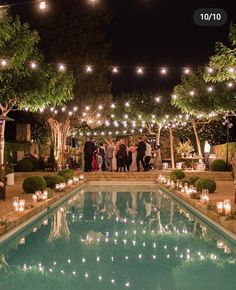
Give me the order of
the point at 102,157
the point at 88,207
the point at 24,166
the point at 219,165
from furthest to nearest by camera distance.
Result: 1. the point at 102,157
2. the point at 219,165
3. the point at 24,166
4. the point at 88,207

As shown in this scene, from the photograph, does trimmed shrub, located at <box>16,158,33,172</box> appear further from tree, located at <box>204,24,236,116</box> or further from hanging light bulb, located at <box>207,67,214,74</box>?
hanging light bulb, located at <box>207,67,214,74</box>

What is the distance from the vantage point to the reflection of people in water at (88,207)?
11.8 meters

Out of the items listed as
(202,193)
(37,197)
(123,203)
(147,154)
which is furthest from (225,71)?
(147,154)

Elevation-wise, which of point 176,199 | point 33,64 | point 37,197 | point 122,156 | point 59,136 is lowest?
point 176,199

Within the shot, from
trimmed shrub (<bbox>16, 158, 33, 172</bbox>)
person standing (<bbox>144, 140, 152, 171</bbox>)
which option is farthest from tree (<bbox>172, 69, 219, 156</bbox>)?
trimmed shrub (<bbox>16, 158, 33, 172</bbox>)

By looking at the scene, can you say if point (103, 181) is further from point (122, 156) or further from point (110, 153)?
point (110, 153)

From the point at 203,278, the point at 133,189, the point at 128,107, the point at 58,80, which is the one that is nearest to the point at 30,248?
the point at 203,278

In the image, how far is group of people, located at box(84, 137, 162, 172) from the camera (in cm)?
2406

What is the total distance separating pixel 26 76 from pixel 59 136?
1237 centimetres

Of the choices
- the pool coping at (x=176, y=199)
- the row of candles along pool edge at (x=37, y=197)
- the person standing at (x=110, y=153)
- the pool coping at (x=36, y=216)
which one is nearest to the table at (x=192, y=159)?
the person standing at (x=110, y=153)

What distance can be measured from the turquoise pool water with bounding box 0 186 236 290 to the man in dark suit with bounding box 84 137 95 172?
11.7 meters

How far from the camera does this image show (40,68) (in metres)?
15.4

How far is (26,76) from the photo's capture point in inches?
599

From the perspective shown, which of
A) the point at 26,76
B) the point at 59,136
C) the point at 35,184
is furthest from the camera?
the point at 59,136
